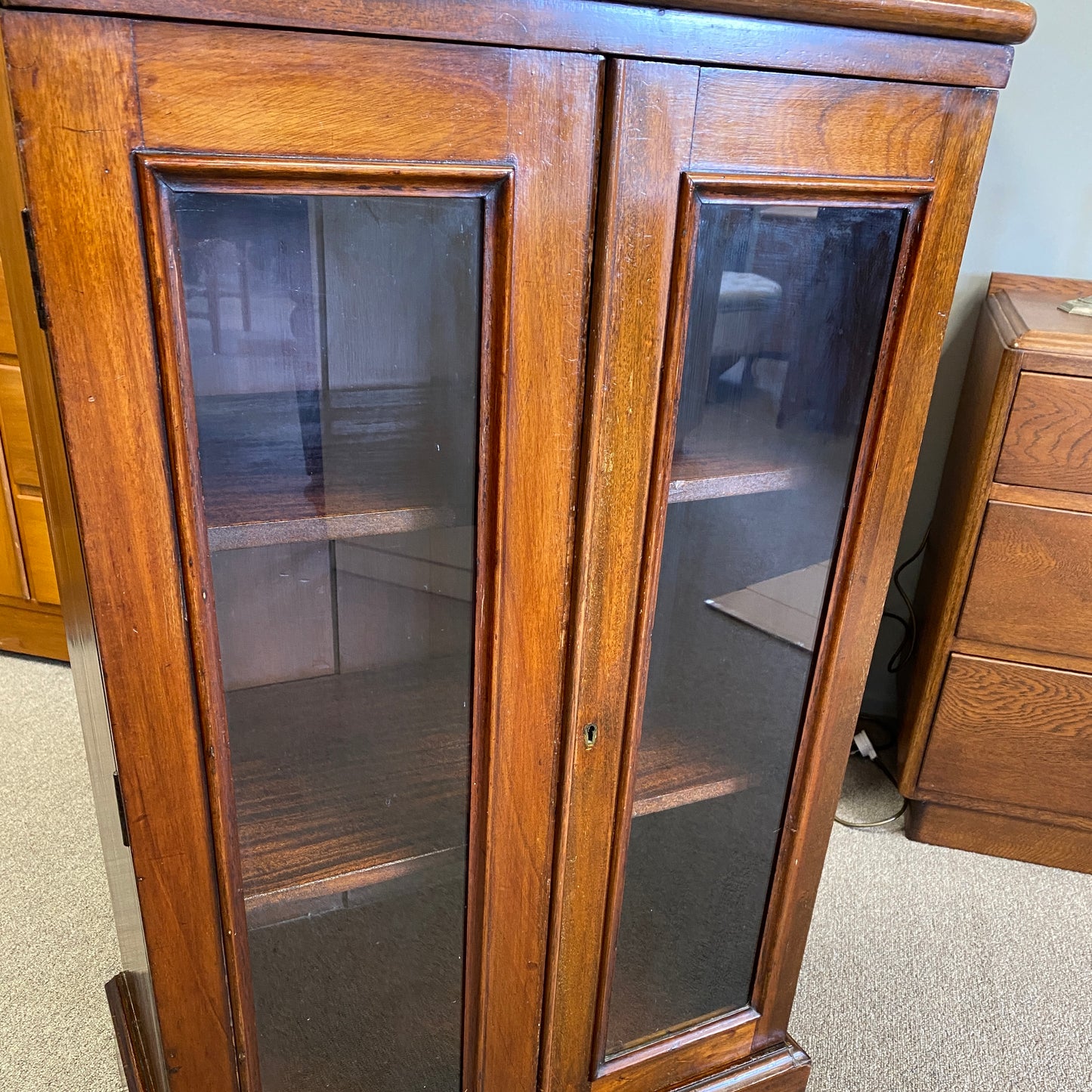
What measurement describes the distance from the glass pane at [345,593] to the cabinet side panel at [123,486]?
36mm

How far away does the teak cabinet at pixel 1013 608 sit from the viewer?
1324 mm

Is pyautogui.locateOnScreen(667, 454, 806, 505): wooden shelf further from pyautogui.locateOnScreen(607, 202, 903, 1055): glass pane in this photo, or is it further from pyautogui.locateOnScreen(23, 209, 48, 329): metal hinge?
pyautogui.locateOnScreen(23, 209, 48, 329): metal hinge

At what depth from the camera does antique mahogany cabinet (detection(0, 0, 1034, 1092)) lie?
0.55 metres

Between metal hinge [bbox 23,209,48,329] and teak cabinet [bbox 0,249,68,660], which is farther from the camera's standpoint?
teak cabinet [bbox 0,249,68,660]

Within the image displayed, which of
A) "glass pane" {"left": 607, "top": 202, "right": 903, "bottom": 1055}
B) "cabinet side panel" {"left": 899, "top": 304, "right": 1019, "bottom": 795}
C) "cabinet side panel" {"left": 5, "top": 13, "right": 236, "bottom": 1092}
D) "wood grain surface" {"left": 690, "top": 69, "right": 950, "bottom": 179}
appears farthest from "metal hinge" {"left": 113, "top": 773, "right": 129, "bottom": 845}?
"cabinet side panel" {"left": 899, "top": 304, "right": 1019, "bottom": 795}

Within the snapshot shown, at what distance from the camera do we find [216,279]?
1.89 feet

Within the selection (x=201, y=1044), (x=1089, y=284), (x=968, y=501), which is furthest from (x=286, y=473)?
(x=1089, y=284)

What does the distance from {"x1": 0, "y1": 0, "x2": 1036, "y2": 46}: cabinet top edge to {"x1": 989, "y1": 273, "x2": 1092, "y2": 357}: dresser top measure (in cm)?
69

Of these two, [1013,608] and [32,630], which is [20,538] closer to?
[32,630]

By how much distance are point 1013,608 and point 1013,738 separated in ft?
0.72

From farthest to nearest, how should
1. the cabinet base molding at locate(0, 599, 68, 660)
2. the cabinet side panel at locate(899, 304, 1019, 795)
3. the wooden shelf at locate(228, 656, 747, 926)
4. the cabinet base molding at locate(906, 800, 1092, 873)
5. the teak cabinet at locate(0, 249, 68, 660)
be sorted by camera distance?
the cabinet base molding at locate(0, 599, 68, 660) < the teak cabinet at locate(0, 249, 68, 660) < the cabinet base molding at locate(906, 800, 1092, 873) < the cabinet side panel at locate(899, 304, 1019, 795) < the wooden shelf at locate(228, 656, 747, 926)

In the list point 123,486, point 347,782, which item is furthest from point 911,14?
point 347,782

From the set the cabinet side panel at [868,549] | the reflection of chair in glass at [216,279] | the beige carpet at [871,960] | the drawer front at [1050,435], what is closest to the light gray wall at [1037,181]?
the drawer front at [1050,435]

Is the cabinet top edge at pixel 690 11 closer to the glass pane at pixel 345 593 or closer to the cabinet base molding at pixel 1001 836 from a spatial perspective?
the glass pane at pixel 345 593
